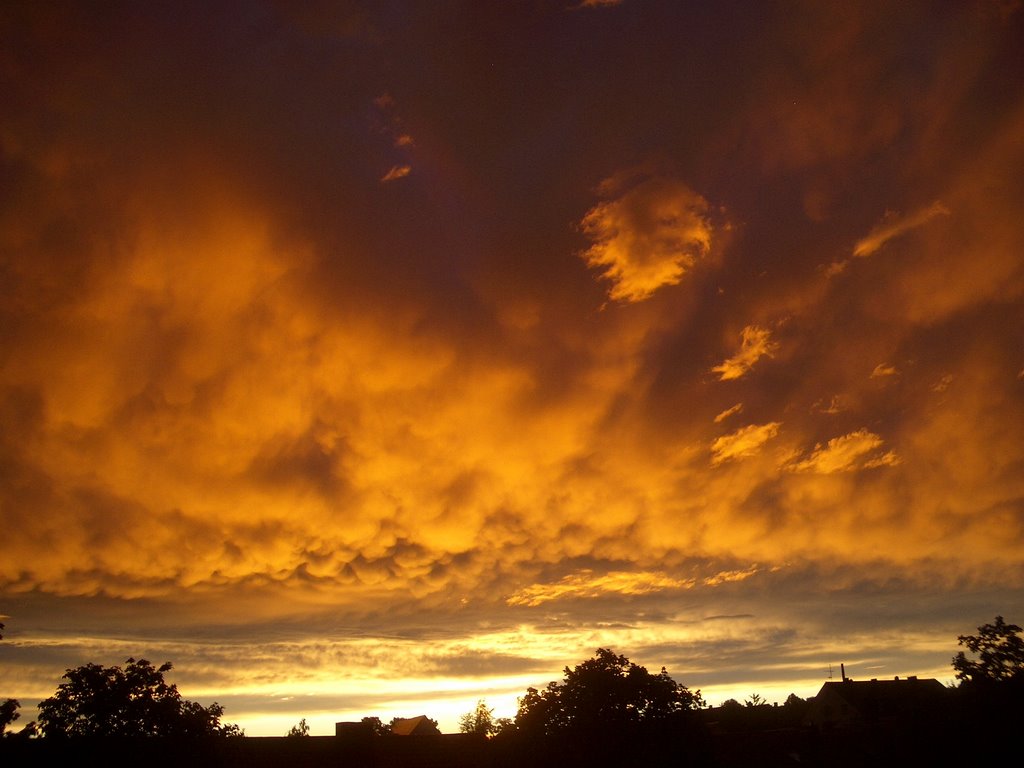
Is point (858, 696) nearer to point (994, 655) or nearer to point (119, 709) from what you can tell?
point (994, 655)

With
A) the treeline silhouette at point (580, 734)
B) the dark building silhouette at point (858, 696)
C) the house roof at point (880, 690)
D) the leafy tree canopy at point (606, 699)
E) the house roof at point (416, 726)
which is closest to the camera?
the treeline silhouette at point (580, 734)

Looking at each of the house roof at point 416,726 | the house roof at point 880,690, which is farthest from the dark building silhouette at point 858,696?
the house roof at point 416,726

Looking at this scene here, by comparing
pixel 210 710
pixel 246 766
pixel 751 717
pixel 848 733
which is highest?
pixel 210 710

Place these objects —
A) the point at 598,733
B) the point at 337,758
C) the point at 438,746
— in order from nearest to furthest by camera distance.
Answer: the point at 337,758 < the point at 438,746 < the point at 598,733

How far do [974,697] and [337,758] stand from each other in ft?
100

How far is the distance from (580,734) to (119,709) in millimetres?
23847

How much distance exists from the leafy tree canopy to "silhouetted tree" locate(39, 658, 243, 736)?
713 inches

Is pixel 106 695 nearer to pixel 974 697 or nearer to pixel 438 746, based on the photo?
pixel 438 746

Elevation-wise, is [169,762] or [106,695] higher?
[106,695]

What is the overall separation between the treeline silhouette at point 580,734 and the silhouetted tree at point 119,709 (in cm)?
5

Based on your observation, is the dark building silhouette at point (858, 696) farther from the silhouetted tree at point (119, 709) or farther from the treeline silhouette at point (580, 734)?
the silhouetted tree at point (119, 709)

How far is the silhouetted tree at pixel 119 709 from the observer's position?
28.8 m

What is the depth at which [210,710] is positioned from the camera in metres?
30.7

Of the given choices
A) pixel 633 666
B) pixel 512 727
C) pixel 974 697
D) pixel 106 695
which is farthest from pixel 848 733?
pixel 106 695
